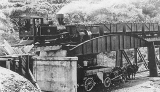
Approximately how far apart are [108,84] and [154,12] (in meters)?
25.0

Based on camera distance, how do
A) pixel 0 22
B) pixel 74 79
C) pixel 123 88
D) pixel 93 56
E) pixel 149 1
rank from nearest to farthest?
pixel 74 79
pixel 123 88
pixel 93 56
pixel 0 22
pixel 149 1

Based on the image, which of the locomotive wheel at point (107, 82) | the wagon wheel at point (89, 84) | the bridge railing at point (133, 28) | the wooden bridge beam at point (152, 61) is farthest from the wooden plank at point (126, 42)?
the wagon wheel at point (89, 84)

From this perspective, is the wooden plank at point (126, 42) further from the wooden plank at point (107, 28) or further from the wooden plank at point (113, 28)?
the wooden plank at point (113, 28)

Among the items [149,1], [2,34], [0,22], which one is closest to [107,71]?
[2,34]

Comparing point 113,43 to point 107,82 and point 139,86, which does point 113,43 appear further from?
point 139,86

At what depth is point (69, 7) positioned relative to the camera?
128 ft

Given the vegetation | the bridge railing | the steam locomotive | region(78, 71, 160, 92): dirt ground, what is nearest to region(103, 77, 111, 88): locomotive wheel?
region(78, 71, 160, 92): dirt ground

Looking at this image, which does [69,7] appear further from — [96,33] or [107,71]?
[107,71]

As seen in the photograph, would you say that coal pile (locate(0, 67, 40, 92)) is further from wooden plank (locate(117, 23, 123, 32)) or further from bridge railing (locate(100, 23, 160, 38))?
wooden plank (locate(117, 23, 123, 32))

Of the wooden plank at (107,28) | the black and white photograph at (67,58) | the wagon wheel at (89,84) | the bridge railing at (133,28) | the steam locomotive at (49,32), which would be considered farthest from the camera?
the bridge railing at (133,28)

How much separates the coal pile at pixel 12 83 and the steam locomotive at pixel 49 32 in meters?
6.09

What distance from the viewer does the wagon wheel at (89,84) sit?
16.4 m

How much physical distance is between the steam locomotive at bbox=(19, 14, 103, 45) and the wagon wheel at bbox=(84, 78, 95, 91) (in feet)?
9.69

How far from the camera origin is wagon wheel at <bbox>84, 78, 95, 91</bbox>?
53.9ft
